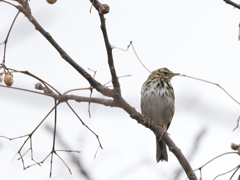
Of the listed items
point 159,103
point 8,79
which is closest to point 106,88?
point 8,79

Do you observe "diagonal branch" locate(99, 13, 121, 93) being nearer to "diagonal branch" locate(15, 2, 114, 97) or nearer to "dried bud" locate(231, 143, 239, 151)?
"diagonal branch" locate(15, 2, 114, 97)

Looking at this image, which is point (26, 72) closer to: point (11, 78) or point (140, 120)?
point (11, 78)

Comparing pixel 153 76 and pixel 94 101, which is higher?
pixel 153 76

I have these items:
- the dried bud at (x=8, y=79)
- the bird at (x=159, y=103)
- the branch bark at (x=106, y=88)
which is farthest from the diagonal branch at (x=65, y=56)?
the bird at (x=159, y=103)

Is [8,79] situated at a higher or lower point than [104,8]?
lower

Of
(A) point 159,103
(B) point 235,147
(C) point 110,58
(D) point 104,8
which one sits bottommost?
(B) point 235,147

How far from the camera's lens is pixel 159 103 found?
7156 mm

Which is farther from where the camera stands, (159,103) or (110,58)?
(159,103)

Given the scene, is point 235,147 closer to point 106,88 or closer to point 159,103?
point 106,88

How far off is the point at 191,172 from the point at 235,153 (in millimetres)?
643

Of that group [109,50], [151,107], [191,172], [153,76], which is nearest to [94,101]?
[109,50]

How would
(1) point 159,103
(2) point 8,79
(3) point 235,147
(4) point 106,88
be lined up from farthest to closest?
1. (1) point 159,103
2. (4) point 106,88
3. (2) point 8,79
4. (3) point 235,147

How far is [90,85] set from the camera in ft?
11.2

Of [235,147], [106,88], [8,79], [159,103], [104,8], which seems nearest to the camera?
[104,8]
